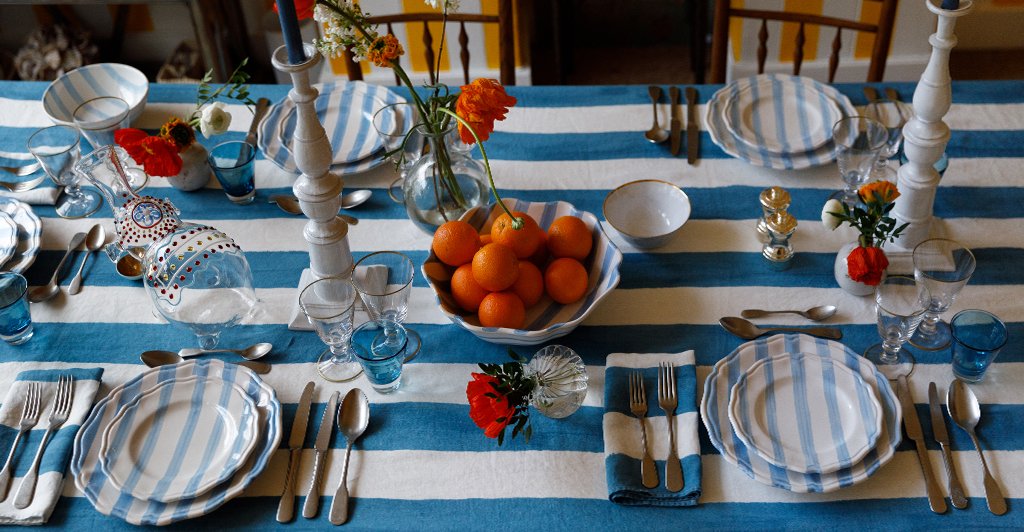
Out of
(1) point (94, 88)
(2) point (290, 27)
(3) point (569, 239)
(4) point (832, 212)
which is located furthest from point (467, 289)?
(1) point (94, 88)

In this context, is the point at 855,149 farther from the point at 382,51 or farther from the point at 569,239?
the point at 382,51

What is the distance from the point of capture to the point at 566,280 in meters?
1.30

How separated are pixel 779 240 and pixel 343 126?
84cm

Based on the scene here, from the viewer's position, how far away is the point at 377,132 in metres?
1.58

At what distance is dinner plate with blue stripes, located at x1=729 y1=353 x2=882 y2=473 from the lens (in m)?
1.12

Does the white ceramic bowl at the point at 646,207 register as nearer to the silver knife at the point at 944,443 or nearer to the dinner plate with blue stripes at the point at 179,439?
the silver knife at the point at 944,443

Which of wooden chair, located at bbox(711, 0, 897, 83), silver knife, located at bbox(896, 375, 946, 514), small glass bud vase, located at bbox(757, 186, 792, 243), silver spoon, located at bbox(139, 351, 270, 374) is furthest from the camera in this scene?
wooden chair, located at bbox(711, 0, 897, 83)

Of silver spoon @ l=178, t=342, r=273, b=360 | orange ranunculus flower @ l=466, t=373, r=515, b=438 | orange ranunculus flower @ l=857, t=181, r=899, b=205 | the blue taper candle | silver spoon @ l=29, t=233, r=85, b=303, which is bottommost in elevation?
silver spoon @ l=178, t=342, r=273, b=360

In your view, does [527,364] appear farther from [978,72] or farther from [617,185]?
[978,72]

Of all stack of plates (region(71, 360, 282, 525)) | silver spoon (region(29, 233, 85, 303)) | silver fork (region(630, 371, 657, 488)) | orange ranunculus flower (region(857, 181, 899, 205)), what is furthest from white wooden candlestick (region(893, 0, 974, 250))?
silver spoon (region(29, 233, 85, 303))

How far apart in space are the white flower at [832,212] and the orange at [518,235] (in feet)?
1.47

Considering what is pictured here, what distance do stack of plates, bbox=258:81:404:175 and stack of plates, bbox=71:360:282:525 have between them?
19.4 inches

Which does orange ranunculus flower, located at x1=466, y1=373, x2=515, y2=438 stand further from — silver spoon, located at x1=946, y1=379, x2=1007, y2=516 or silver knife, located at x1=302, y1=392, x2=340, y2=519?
silver spoon, located at x1=946, y1=379, x2=1007, y2=516

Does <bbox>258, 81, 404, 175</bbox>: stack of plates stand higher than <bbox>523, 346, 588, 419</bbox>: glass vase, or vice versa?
<bbox>258, 81, 404, 175</bbox>: stack of plates
